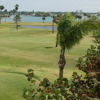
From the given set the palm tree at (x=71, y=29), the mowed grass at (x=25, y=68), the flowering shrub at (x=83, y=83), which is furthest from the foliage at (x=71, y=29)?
the flowering shrub at (x=83, y=83)

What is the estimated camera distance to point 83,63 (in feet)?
19.6

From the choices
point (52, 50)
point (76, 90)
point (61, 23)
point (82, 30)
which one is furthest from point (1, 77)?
point (52, 50)

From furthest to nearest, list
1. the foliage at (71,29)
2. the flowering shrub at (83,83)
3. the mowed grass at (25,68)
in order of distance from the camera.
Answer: the foliage at (71,29) → the mowed grass at (25,68) → the flowering shrub at (83,83)

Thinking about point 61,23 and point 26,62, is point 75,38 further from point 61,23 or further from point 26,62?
point 26,62

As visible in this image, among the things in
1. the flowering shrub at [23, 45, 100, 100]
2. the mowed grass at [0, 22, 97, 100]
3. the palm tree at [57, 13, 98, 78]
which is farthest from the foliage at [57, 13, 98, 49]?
the flowering shrub at [23, 45, 100, 100]

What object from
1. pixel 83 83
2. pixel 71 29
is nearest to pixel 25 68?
pixel 71 29

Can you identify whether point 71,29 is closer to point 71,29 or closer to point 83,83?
point 71,29

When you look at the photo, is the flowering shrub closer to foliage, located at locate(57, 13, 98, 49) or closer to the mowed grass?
the mowed grass

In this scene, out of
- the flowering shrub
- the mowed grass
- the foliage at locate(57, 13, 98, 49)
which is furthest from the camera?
the foliage at locate(57, 13, 98, 49)

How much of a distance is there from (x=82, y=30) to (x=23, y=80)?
21.4 ft

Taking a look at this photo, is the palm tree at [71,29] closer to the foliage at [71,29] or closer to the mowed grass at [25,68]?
the foliage at [71,29]

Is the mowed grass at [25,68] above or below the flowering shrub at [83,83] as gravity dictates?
below

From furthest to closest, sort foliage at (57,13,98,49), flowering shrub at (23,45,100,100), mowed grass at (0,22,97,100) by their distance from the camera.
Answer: foliage at (57,13,98,49) → mowed grass at (0,22,97,100) → flowering shrub at (23,45,100,100)

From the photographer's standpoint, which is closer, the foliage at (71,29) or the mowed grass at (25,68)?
the mowed grass at (25,68)
